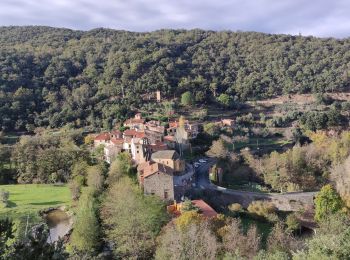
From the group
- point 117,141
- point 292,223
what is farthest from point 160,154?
point 292,223

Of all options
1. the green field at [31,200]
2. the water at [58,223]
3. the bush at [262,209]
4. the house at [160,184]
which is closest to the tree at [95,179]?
the green field at [31,200]

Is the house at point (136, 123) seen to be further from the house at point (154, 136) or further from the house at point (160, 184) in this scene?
the house at point (160, 184)

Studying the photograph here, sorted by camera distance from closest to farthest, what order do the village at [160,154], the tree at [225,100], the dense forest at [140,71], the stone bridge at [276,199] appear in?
the village at [160,154]
the stone bridge at [276,199]
the dense forest at [140,71]
the tree at [225,100]

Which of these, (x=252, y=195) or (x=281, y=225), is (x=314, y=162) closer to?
(x=252, y=195)

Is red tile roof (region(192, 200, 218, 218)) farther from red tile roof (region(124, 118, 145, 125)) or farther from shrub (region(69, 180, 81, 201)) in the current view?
red tile roof (region(124, 118, 145, 125))

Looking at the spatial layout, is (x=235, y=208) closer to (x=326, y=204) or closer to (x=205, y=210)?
(x=205, y=210)

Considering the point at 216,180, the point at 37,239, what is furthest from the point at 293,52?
the point at 37,239

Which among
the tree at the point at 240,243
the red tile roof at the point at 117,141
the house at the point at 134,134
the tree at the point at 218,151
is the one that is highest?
the house at the point at 134,134

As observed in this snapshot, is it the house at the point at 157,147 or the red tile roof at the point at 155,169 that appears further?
the house at the point at 157,147
